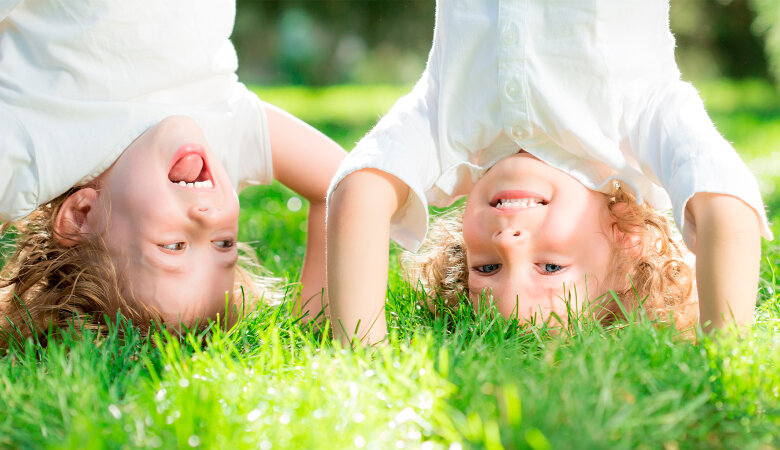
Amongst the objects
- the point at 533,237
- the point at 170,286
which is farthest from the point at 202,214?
the point at 533,237

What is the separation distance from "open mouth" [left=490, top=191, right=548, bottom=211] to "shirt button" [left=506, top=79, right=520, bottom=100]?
0.27 meters

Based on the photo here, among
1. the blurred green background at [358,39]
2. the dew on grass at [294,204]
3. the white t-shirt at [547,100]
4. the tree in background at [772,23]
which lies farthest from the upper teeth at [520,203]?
the blurred green background at [358,39]

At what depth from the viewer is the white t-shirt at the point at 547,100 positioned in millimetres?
2197

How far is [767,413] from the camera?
1484mm

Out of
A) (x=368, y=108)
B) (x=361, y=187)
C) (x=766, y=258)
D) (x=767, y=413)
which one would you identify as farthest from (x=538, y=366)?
(x=368, y=108)

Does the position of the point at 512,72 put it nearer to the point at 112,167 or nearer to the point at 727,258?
the point at 727,258

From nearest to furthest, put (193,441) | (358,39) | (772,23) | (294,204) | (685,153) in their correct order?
1. (193,441)
2. (685,153)
3. (294,204)
4. (772,23)
5. (358,39)

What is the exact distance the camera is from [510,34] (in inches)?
87.7

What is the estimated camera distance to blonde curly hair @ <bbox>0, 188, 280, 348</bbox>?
221cm

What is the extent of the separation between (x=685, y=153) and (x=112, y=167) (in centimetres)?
154

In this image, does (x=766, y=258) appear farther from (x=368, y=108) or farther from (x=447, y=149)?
(x=368, y=108)

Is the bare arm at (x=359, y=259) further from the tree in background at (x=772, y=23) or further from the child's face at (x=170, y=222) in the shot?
the tree in background at (x=772, y=23)

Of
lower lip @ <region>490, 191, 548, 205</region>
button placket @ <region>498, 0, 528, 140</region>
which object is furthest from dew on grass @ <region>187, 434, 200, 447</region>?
button placket @ <region>498, 0, 528, 140</region>

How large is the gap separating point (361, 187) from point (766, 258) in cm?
148
